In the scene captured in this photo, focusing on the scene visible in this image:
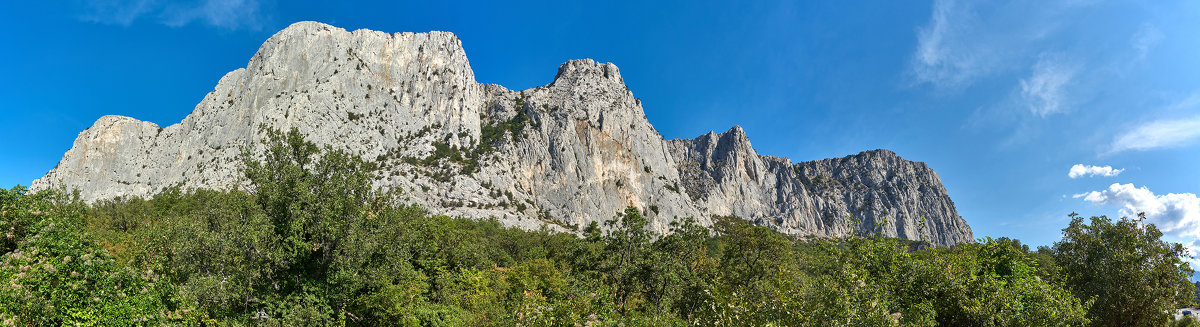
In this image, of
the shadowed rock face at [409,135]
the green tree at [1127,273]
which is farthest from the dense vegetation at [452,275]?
the shadowed rock face at [409,135]

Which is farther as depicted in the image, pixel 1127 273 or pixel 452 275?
pixel 452 275

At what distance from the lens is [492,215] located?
127875mm

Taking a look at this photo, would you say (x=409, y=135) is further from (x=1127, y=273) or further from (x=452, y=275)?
(x=1127, y=273)

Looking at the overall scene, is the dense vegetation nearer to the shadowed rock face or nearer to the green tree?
the green tree

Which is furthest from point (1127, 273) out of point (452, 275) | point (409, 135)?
point (409, 135)

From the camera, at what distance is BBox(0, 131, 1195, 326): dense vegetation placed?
13555mm

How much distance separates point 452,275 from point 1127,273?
38175mm

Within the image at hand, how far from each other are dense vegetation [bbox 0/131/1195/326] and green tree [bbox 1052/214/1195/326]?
66 millimetres

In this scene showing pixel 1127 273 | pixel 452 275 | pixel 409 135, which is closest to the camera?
pixel 1127 273

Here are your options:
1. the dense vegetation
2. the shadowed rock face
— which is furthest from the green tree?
the shadowed rock face

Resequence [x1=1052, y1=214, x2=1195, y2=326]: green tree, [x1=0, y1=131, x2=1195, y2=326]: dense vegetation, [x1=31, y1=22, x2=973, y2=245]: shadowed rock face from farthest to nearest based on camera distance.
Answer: [x1=31, y1=22, x2=973, y2=245]: shadowed rock face, [x1=1052, y1=214, x2=1195, y2=326]: green tree, [x1=0, y1=131, x2=1195, y2=326]: dense vegetation

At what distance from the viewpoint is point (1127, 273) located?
72.3 feet

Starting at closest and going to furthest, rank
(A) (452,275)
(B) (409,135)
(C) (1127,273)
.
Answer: (C) (1127,273), (A) (452,275), (B) (409,135)

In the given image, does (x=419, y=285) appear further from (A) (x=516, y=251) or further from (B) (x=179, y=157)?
(B) (x=179, y=157)
